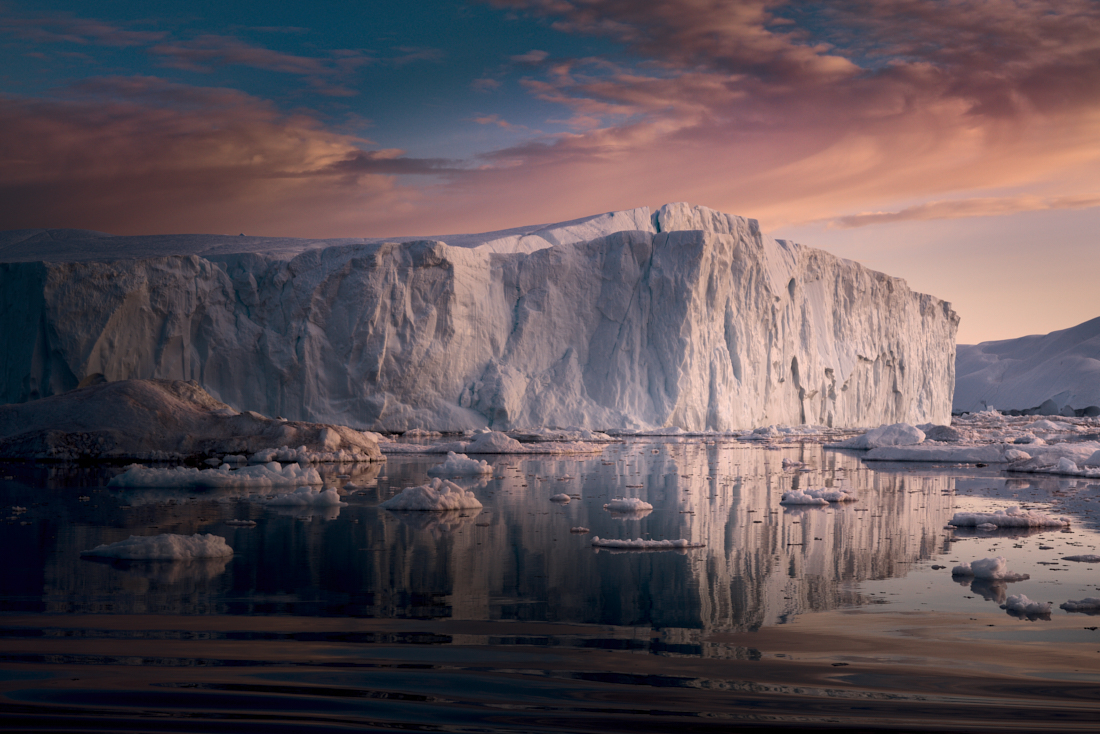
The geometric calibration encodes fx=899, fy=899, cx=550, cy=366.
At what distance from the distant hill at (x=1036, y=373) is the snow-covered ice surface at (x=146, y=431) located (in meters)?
58.1

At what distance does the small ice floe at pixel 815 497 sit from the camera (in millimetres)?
8422

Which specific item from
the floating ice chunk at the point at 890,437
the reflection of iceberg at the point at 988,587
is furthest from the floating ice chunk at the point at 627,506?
the floating ice chunk at the point at 890,437

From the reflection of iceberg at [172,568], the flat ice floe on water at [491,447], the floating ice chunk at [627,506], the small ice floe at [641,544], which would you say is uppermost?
the flat ice floe on water at [491,447]

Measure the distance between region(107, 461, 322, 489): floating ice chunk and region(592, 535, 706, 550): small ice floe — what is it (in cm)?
555

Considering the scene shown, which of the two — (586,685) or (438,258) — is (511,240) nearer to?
(438,258)

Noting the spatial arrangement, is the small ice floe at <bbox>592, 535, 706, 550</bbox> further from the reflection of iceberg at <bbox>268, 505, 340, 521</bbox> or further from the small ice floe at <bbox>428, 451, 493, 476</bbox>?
the small ice floe at <bbox>428, 451, 493, 476</bbox>

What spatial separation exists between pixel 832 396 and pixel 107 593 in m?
33.1

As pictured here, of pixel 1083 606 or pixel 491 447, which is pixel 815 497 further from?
pixel 491 447

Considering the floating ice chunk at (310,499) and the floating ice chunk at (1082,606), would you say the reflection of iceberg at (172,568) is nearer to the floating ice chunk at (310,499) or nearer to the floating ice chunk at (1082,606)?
the floating ice chunk at (310,499)

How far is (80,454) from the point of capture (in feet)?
43.8

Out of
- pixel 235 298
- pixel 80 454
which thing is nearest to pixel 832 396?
pixel 235 298

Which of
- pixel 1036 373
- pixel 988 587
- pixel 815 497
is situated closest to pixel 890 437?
pixel 815 497

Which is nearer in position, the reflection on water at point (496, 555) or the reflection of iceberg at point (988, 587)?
the reflection on water at point (496, 555)

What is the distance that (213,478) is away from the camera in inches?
391
